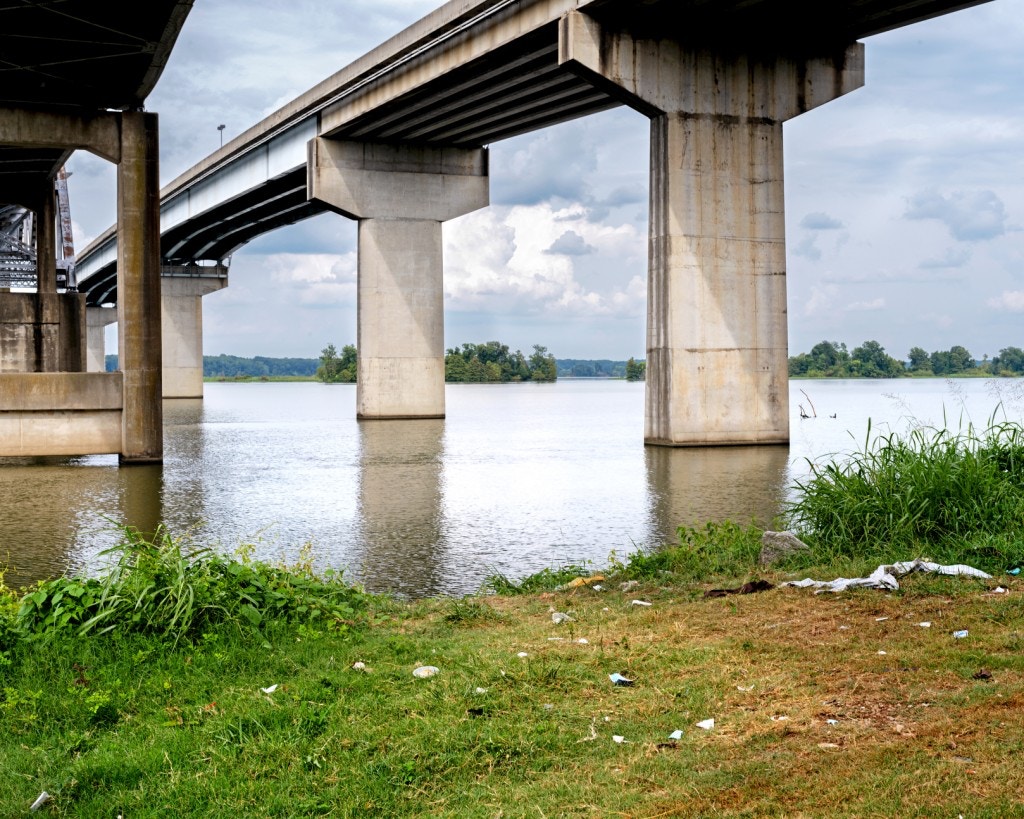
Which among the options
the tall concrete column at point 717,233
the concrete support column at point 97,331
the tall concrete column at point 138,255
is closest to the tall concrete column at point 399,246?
the tall concrete column at point 717,233

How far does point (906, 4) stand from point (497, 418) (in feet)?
87.6

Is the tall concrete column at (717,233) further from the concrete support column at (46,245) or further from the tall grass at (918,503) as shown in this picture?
the concrete support column at (46,245)

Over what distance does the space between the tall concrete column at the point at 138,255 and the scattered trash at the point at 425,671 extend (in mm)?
18311

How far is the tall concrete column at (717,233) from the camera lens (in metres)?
29.2

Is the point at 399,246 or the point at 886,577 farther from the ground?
the point at 399,246

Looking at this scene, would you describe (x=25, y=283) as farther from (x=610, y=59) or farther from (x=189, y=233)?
(x=610, y=59)

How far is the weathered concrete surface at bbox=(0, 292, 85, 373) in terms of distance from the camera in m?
30.8

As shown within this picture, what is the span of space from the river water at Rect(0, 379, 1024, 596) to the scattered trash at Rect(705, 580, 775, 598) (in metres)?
2.56

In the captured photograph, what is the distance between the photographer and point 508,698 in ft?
20.1

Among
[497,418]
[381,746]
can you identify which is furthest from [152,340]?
[497,418]

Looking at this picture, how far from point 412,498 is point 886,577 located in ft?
37.1

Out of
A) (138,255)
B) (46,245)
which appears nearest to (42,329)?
(46,245)

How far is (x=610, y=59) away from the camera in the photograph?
28.1 m

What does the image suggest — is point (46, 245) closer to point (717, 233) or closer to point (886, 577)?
point (717, 233)
